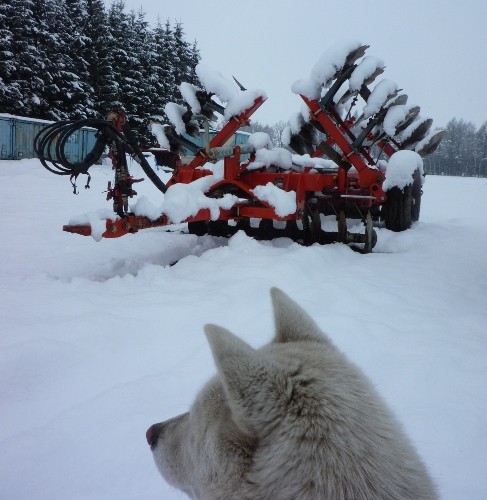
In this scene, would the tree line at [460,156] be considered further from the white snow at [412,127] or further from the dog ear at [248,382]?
the dog ear at [248,382]

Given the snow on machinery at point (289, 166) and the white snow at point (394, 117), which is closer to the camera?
the snow on machinery at point (289, 166)

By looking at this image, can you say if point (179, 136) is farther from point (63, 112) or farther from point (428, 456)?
point (63, 112)

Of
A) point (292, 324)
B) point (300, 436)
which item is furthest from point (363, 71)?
point (300, 436)

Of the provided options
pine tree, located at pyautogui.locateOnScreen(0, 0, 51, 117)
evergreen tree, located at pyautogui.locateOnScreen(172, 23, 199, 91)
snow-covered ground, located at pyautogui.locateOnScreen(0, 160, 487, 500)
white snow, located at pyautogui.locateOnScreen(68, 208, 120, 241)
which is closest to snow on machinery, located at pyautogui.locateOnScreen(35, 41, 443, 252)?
snow-covered ground, located at pyautogui.locateOnScreen(0, 160, 487, 500)

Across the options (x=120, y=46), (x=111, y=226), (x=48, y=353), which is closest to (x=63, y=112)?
(x=120, y=46)

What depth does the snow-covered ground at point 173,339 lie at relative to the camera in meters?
2.15

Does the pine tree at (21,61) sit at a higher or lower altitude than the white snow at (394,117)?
higher

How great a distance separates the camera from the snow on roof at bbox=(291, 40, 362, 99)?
687 centimetres

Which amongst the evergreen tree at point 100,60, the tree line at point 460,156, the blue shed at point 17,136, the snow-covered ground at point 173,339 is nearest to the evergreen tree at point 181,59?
the evergreen tree at point 100,60

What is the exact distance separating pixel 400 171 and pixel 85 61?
31.2m

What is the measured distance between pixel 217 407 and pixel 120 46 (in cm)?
3832

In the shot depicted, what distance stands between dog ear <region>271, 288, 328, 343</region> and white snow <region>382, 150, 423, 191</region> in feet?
20.6

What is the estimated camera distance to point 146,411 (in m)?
2.48

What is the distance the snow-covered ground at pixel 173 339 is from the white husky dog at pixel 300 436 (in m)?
1.19
